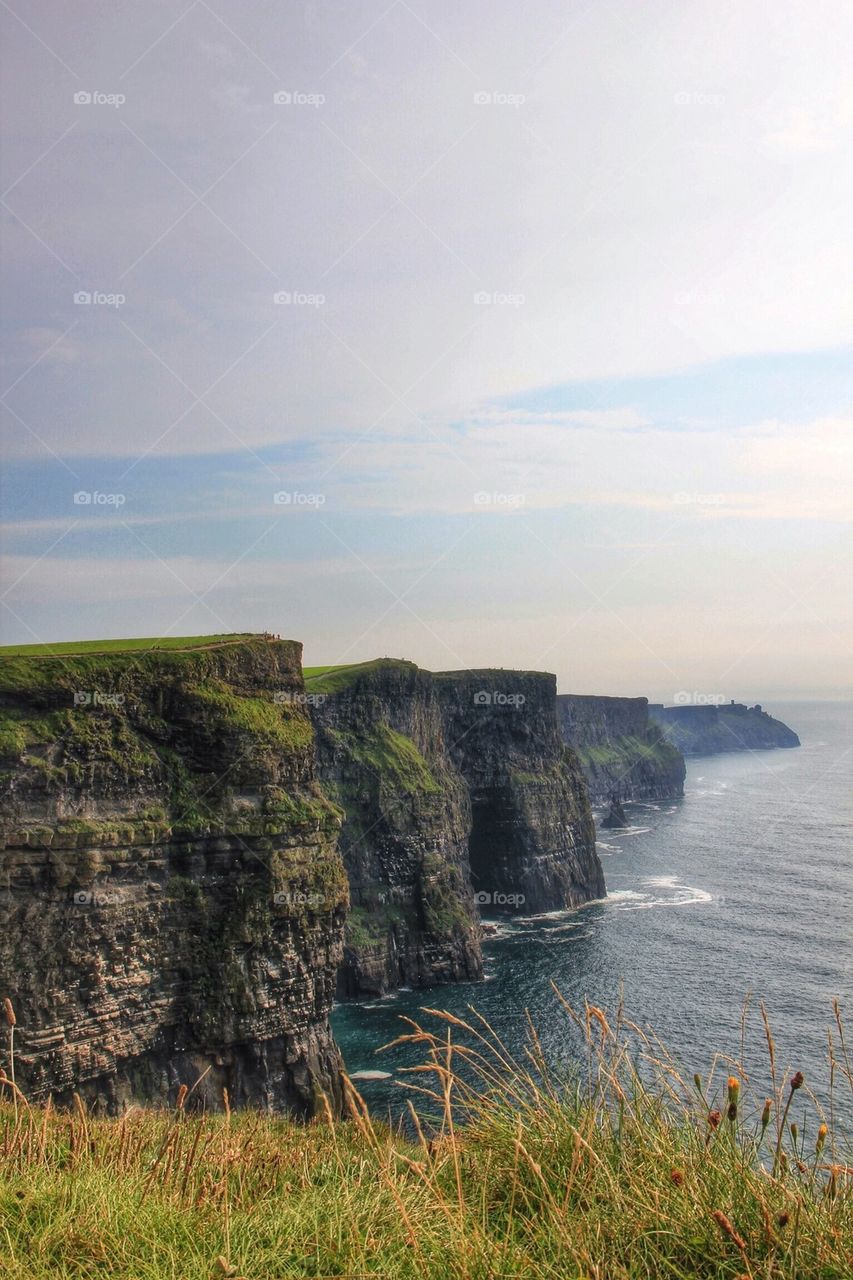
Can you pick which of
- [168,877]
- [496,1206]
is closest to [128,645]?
[168,877]

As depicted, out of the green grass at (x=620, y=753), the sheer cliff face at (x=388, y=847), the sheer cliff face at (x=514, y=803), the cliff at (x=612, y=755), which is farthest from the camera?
the green grass at (x=620, y=753)

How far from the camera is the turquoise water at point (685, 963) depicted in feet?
170

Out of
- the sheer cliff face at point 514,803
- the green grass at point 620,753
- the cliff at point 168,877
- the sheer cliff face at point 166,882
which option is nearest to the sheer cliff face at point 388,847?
the sheer cliff face at point 514,803

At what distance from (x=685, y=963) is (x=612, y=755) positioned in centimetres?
12076

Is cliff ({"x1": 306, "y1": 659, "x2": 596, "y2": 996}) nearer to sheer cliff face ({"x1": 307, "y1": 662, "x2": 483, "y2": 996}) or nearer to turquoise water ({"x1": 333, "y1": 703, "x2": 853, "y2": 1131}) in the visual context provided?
sheer cliff face ({"x1": 307, "y1": 662, "x2": 483, "y2": 996})

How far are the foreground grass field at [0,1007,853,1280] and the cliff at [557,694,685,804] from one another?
170127mm

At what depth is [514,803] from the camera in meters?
93.9

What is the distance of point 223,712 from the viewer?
41.6 metres

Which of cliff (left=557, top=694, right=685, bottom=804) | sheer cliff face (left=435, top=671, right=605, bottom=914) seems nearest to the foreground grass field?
sheer cliff face (left=435, top=671, right=605, bottom=914)

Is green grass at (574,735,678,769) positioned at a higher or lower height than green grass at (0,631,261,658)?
lower

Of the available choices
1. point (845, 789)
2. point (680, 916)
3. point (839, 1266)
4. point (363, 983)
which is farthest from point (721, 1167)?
point (845, 789)

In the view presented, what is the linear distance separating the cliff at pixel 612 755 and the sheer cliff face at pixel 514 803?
255 ft

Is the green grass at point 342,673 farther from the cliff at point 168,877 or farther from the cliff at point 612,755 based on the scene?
the cliff at point 612,755

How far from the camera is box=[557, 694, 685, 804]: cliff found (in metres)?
179
